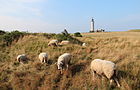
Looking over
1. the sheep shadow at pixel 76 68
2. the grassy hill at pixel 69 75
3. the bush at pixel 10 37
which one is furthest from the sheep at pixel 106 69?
the bush at pixel 10 37

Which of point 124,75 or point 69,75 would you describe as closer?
point 124,75

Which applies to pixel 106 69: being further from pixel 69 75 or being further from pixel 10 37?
pixel 10 37

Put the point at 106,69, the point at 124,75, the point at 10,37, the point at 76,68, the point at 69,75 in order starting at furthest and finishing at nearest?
the point at 10,37
the point at 76,68
the point at 69,75
the point at 124,75
the point at 106,69

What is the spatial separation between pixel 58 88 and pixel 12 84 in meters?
2.42

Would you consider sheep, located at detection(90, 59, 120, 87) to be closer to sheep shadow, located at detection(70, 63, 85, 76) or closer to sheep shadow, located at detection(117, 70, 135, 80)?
sheep shadow, located at detection(117, 70, 135, 80)

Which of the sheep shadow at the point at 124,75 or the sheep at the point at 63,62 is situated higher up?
the sheep at the point at 63,62

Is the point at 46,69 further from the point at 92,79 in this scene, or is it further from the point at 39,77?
the point at 92,79

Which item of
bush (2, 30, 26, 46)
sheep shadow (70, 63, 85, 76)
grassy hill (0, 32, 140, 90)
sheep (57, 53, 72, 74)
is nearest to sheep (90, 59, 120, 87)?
grassy hill (0, 32, 140, 90)

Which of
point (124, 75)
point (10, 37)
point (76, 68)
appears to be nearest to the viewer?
point (124, 75)

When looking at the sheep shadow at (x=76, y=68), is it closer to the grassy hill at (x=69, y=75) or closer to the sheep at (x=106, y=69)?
the grassy hill at (x=69, y=75)

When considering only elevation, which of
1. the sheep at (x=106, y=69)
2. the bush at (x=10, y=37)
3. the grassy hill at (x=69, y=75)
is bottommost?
the grassy hill at (x=69, y=75)

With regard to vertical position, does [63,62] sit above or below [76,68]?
above

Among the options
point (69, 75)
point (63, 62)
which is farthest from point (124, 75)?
point (63, 62)

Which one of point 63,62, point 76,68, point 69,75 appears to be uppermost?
point 63,62
